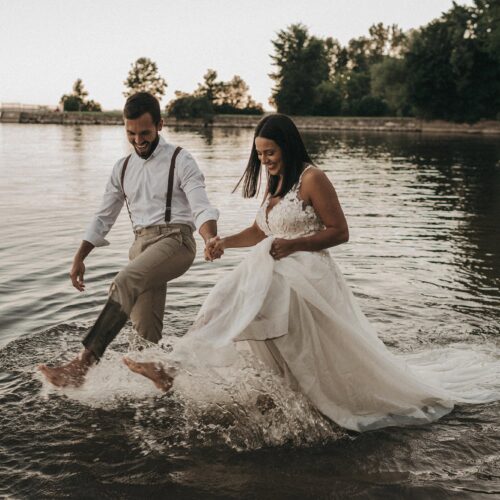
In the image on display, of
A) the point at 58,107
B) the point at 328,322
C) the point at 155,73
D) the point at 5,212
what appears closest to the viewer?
the point at 328,322

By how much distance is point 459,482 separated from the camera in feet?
13.9

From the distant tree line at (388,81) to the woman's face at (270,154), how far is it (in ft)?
218

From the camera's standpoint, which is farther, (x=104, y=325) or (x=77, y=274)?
(x=77, y=274)

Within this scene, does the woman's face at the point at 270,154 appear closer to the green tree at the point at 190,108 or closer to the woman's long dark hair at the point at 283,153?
the woman's long dark hair at the point at 283,153

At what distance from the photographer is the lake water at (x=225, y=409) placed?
430 centimetres

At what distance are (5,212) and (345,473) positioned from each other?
13.1 metres

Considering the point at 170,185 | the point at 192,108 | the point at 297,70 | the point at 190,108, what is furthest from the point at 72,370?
the point at 297,70

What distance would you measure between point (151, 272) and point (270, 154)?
1352 millimetres

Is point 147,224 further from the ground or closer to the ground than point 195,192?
closer to the ground

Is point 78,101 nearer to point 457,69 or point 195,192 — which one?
point 457,69

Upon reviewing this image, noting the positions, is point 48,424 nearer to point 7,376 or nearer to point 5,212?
point 7,376

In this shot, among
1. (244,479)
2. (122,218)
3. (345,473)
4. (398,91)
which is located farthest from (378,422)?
(398,91)

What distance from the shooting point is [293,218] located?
189 inches

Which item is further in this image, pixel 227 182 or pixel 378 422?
pixel 227 182
